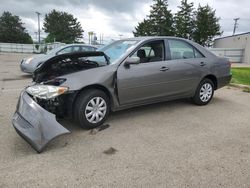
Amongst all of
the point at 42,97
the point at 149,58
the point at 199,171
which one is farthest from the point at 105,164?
the point at 149,58

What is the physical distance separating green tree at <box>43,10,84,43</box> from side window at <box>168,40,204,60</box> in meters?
72.9

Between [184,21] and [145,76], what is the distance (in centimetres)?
4472

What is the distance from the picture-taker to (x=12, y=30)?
7306 cm

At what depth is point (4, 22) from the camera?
73250 mm

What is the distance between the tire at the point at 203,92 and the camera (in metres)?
5.77

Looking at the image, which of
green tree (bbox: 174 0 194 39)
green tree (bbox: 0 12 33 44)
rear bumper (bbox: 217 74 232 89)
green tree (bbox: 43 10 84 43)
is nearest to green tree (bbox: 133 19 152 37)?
green tree (bbox: 174 0 194 39)

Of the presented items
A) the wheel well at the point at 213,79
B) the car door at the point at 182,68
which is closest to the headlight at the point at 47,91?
the car door at the point at 182,68

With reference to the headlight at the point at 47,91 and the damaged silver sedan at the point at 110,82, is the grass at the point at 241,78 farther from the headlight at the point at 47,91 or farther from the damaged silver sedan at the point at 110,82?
the headlight at the point at 47,91

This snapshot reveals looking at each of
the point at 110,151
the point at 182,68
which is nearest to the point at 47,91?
the point at 110,151

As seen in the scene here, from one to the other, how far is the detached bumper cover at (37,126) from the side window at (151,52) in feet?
7.26

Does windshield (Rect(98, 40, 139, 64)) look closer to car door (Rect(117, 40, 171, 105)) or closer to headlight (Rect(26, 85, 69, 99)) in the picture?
car door (Rect(117, 40, 171, 105))

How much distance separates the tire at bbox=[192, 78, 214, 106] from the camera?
577 cm

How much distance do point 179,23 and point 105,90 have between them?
45.6 m

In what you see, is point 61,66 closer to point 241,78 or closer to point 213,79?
point 213,79
